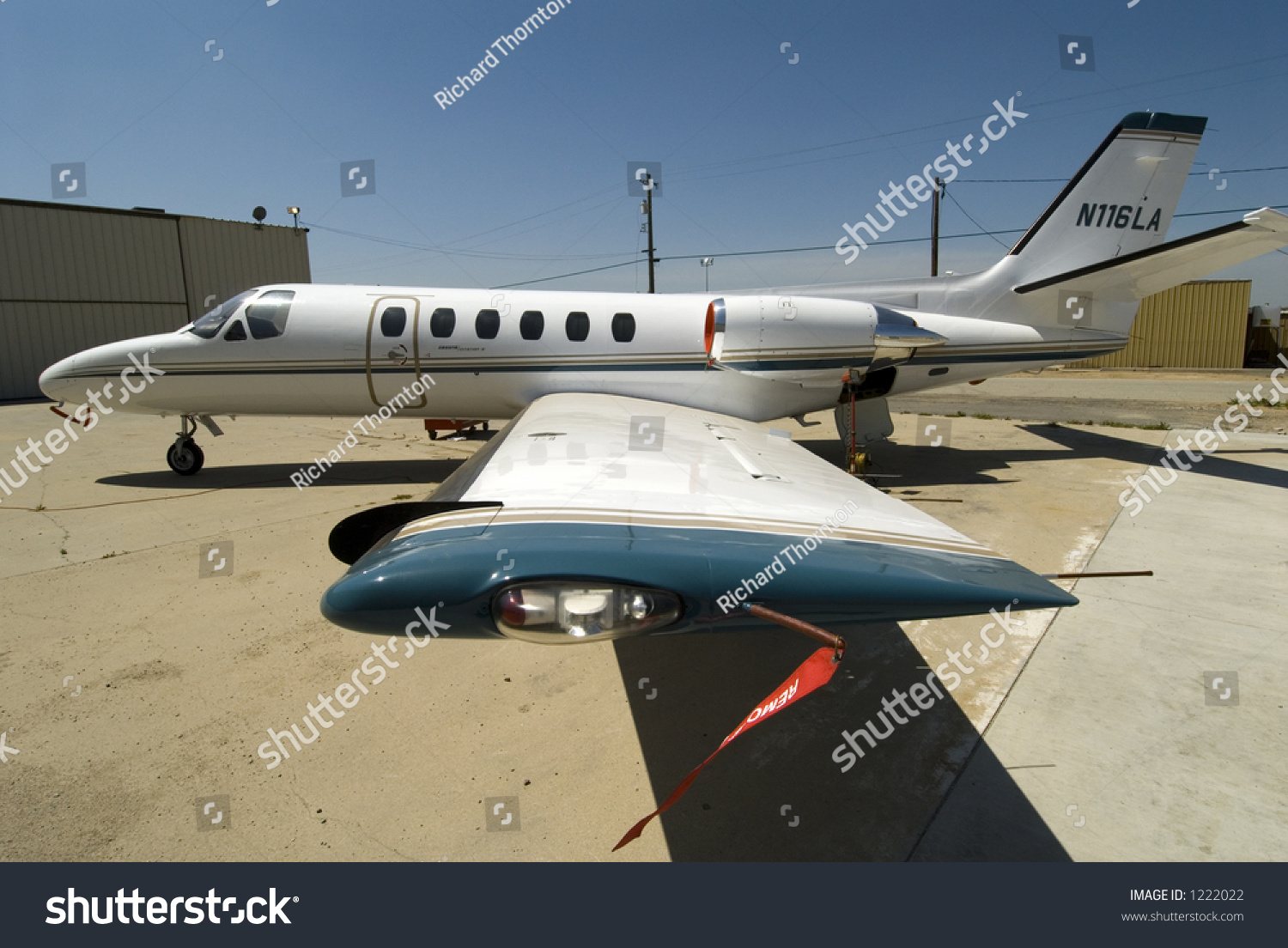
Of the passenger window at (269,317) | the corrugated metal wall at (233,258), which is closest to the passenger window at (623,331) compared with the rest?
the passenger window at (269,317)

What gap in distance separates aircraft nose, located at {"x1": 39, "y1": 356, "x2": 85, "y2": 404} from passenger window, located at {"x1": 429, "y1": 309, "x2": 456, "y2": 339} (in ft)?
17.4

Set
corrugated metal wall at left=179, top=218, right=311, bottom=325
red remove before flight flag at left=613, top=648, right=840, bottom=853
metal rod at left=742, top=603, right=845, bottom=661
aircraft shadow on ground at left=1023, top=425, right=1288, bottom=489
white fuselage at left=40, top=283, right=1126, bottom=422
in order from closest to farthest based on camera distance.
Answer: red remove before flight flag at left=613, top=648, right=840, bottom=853
metal rod at left=742, top=603, right=845, bottom=661
white fuselage at left=40, top=283, right=1126, bottom=422
aircraft shadow on ground at left=1023, top=425, right=1288, bottom=489
corrugated metal wall at left=179, top=218, right=311, bottom=325

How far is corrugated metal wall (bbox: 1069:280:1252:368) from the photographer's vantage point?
1443 inches

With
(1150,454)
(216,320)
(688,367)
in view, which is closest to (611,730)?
(688,367)

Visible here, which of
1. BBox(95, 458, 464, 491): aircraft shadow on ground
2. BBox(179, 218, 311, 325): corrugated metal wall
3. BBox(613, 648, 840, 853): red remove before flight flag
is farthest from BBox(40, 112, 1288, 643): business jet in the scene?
BBox(179, 218, 311, 325): corrugated metal wall

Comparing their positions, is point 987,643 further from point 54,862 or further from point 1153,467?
point 1153,467

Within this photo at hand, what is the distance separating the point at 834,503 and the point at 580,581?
5.89 feet

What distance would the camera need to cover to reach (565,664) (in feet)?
15.5

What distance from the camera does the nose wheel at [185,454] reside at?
33.1 feet

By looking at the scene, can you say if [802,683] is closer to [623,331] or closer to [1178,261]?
[623,331]

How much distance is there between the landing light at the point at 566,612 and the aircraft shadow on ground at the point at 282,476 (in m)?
7.92

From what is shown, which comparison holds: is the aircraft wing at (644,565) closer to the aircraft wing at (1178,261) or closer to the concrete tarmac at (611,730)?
the concrete tarmac at (611,730)

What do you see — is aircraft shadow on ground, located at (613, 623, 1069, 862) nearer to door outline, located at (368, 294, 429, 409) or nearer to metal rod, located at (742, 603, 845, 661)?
metal rod, located at (742, 603, 845, 661)

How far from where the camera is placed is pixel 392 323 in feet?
30.0
